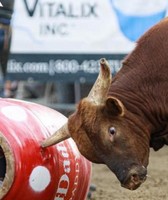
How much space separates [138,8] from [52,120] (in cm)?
326

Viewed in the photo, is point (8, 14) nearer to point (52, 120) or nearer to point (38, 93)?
point (52, 120)

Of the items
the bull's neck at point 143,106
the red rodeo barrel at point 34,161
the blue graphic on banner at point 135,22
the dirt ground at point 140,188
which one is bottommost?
the dirt ground at point 140,188

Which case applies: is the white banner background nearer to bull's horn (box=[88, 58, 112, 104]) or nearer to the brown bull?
the brown bull

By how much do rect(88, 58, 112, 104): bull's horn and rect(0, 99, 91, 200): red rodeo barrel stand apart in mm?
628

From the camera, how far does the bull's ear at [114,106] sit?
374 centimetres

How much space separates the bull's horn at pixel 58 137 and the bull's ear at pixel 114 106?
1.00 ft

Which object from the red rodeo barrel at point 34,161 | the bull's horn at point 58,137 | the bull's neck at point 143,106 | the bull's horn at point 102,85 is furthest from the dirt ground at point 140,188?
the bull's horn at point 102,85

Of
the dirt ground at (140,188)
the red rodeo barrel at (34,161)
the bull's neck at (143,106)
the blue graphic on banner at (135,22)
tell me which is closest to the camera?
the bull's neck at (143,106)

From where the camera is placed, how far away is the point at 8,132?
4.25 meters

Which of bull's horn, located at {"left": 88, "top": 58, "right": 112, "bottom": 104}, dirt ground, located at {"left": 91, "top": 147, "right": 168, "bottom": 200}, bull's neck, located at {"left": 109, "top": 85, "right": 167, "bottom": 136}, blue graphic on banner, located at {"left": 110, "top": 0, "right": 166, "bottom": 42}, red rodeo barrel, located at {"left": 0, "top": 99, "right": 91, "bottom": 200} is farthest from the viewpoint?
blue graphic on banner, located at {"left": 110, "top": 0, "right": 166, "bottom": 42}

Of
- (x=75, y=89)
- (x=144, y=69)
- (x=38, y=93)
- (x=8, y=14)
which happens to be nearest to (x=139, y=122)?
(x=144, y=69)

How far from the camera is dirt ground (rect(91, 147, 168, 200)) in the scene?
18.5 ft

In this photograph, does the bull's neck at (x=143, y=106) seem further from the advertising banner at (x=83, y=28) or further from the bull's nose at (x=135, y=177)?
the advertising banner at (x=83, y=28)

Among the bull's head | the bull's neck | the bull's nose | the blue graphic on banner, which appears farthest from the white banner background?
the bull's nose
